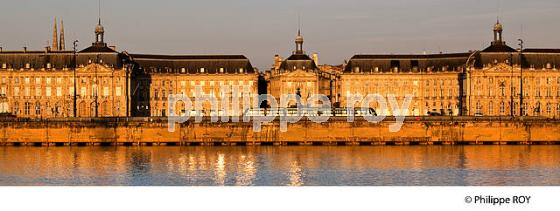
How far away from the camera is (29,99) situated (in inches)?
4766

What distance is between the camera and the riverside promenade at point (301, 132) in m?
77.1

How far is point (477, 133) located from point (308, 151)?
11.9m

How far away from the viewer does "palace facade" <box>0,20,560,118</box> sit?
119375 mm

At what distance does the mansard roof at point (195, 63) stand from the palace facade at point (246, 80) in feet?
0.31

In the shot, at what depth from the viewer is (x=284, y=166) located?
194 feet

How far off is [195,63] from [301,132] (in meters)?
51.5

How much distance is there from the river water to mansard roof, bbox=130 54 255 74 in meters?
52.2

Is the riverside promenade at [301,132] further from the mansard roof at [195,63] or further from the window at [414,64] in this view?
the window at [414,64]

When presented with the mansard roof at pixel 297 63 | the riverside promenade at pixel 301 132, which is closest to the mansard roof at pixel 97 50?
the mansard roof at pixel 297 63

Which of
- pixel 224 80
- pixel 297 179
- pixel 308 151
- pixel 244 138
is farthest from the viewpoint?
pixel 224 80

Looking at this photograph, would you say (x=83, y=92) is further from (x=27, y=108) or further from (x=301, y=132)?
(x=301, y=132)
